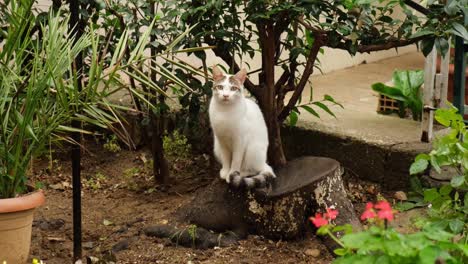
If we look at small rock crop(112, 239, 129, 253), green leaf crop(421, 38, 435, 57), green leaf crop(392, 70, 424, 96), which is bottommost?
small rock crop(112, 239, 129, 253)

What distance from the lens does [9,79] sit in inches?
141

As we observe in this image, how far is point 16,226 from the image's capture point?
11.7ft

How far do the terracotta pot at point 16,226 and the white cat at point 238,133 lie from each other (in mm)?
1064

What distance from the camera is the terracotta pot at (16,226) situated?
349cm

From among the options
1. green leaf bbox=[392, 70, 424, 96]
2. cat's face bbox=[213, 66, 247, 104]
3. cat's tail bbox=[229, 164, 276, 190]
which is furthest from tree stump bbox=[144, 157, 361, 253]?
green leaf bbox=[392, 70, 424, 96]

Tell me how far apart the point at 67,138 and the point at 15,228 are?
0.49 metres

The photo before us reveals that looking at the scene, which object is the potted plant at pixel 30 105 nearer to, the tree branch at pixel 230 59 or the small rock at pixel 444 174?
the tree branch at pixel 230 59

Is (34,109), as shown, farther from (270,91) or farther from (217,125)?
(270,91)

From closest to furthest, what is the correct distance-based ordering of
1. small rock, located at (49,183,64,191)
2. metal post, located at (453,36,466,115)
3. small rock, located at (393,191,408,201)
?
1. metal post, located at (453,36,466,115)
2. small rock, located at (393,191,408,201)
3. small rock, located at (49,183,64,191)

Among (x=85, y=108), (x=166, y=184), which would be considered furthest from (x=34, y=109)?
(x=166, y=184)

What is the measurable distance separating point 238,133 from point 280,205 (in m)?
0.46

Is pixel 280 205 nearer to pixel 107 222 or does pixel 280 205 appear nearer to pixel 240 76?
pixel 240 76

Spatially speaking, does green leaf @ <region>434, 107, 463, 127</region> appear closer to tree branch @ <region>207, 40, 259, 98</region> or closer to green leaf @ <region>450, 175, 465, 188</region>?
green leaf @ <region>450, 175, 465, 188</region>

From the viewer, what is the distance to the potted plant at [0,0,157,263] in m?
3.41
